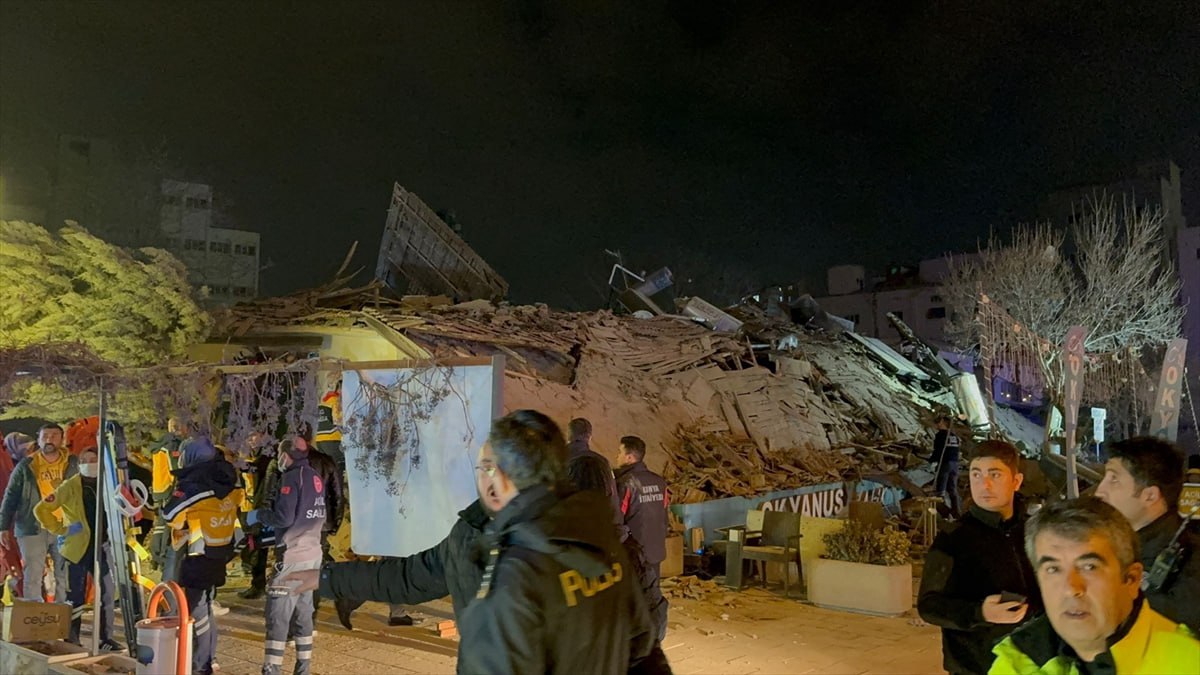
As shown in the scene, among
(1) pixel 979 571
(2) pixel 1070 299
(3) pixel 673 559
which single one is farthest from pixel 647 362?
(2) pixel 1070 299

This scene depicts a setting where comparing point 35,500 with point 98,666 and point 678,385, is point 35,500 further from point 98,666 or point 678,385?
point 678,385

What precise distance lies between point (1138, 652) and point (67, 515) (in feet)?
27.5

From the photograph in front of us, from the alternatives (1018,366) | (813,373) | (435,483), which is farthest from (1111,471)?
(1018,366)

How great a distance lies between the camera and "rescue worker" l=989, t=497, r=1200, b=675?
184 cm

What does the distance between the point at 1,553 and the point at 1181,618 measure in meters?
9.44

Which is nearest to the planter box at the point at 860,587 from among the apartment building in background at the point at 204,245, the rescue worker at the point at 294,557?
the rescue worker at the point at 294,557

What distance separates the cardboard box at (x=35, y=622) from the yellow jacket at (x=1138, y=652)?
7031mm

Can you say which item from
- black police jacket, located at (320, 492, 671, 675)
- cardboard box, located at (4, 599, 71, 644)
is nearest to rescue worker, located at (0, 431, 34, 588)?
cardboard box, located at (4, 599, 71, 644)

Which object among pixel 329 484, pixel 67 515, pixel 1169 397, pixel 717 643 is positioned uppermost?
pixel 1169 397

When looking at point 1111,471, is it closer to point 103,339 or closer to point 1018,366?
point 103,339

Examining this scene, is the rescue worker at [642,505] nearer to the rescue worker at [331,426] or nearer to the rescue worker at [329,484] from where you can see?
the rescue worker at [329,484]

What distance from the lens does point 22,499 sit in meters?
7.79

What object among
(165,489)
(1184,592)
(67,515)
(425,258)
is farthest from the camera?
(425,258)

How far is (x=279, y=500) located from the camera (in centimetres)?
604
